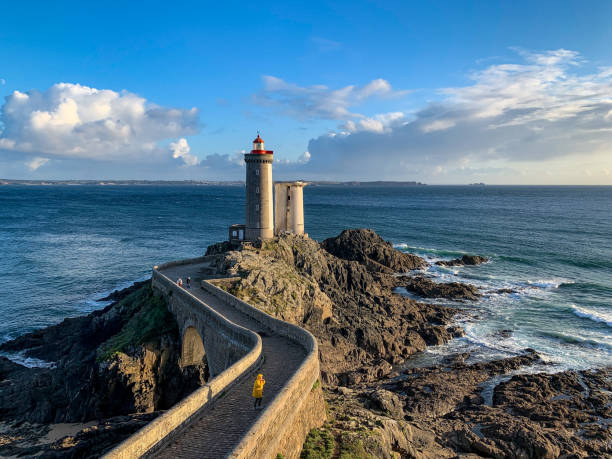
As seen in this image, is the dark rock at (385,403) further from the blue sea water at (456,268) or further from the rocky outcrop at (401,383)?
the blue sea water at (456,268)

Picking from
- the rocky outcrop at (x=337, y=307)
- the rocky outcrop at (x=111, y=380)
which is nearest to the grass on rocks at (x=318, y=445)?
the rocky outcrop at (x=337, y=307)

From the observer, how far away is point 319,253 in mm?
38281

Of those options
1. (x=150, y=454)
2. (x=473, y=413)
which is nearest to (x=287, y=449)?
(x=150, y=454)

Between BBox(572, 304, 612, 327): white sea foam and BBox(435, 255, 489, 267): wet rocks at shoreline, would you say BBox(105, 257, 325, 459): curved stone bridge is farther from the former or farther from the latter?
BBox(435, 255, 489, 267): wet rocks at shoreline

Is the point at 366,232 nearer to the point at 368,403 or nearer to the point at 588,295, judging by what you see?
the point at 588,295

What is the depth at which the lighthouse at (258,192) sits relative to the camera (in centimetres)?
3453

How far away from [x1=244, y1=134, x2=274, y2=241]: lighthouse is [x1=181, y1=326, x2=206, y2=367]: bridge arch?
531 inches

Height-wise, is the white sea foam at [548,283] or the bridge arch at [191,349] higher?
the bridge arch at [191,349]

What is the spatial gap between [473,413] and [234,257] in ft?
60.8

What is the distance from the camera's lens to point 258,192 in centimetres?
3506

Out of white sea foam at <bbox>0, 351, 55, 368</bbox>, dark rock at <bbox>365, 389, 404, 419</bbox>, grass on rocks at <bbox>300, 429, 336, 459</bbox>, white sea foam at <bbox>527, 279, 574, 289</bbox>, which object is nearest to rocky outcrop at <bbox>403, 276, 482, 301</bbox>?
white sea foam at <bbox>527, 279, 574, 289</bbox>

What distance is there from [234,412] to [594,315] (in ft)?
121

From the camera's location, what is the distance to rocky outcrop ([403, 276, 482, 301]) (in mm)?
41319

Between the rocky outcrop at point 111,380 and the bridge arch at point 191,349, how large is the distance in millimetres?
423
